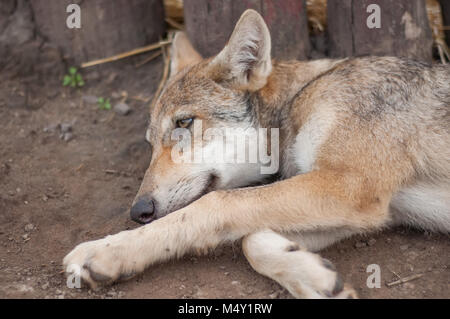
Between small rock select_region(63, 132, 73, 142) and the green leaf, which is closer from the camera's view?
small rock select_region(63, 132, 73, 142)

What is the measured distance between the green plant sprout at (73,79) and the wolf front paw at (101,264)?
3.21 metres

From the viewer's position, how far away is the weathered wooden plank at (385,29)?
18.1 feet

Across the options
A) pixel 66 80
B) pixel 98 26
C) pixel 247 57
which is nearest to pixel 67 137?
pixel 66 80

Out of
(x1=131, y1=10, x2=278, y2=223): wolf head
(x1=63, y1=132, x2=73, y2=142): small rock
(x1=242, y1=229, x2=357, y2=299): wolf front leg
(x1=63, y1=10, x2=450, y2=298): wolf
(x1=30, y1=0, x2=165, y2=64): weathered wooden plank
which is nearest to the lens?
(x1=242, y1=229, x2=357, y2=299): wolf front leg

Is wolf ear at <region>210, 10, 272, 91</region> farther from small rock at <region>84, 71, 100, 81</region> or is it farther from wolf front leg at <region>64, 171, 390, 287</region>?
small rock at <region>84, 71, 100, 81</region>

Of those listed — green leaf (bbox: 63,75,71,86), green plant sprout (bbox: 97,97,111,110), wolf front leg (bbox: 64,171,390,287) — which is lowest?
wolf front leg (bbox: 64,171,390,287)

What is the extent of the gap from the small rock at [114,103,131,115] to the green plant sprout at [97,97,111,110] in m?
0.09

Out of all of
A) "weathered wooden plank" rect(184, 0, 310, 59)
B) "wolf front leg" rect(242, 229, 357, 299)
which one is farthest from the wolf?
"weathered wooden plank" rect(184, 0, 310, 59)

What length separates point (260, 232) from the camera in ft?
13.0

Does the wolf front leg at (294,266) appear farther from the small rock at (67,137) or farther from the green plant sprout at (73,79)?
the green plant sprout at (73,79)

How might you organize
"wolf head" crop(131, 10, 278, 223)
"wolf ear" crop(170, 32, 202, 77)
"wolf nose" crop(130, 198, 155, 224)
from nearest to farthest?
"wolf nose" crop(130, 198, 155, 224) → "wolf head" crop(131, 10, 278, 223) → "wolf ear" crop(170, 32, 202, 77)

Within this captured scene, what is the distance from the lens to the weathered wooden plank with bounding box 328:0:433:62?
552 cm

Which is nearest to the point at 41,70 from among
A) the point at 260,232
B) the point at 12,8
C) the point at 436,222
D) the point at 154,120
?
the point at 12,8

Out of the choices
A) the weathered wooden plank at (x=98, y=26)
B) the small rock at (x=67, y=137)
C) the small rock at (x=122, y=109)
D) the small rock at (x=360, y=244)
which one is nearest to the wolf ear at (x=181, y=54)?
the small rock at (x=122, y=109)
